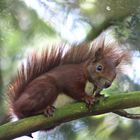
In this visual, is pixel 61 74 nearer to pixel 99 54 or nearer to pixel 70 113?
pixel 99 54

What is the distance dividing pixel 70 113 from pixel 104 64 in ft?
1.48

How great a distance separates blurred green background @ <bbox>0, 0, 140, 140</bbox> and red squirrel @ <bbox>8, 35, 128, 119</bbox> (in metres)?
0.19

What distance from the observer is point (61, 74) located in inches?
69.4

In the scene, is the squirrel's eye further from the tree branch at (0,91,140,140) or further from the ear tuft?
the tree branch at (0,91,140,140)

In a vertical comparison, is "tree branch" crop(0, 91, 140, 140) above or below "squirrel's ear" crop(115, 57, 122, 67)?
below

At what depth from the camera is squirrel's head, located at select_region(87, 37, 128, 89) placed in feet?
5.69

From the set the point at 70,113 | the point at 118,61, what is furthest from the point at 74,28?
the point at 70,113

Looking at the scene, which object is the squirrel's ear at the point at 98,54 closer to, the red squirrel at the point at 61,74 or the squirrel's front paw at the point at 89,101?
the red squirrel at the point at 61,74

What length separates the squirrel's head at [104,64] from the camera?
173 centimetres

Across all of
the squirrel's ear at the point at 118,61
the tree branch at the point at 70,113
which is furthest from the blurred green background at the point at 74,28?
the tree branch at the point at 70,113

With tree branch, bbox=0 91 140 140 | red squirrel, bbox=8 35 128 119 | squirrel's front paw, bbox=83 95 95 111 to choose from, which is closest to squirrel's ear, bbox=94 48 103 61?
red squirrel, bbox=8 35 128 119

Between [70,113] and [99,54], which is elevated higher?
[99,54]

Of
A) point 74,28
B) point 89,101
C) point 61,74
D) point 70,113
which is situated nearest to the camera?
point 70,113

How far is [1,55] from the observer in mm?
2139
